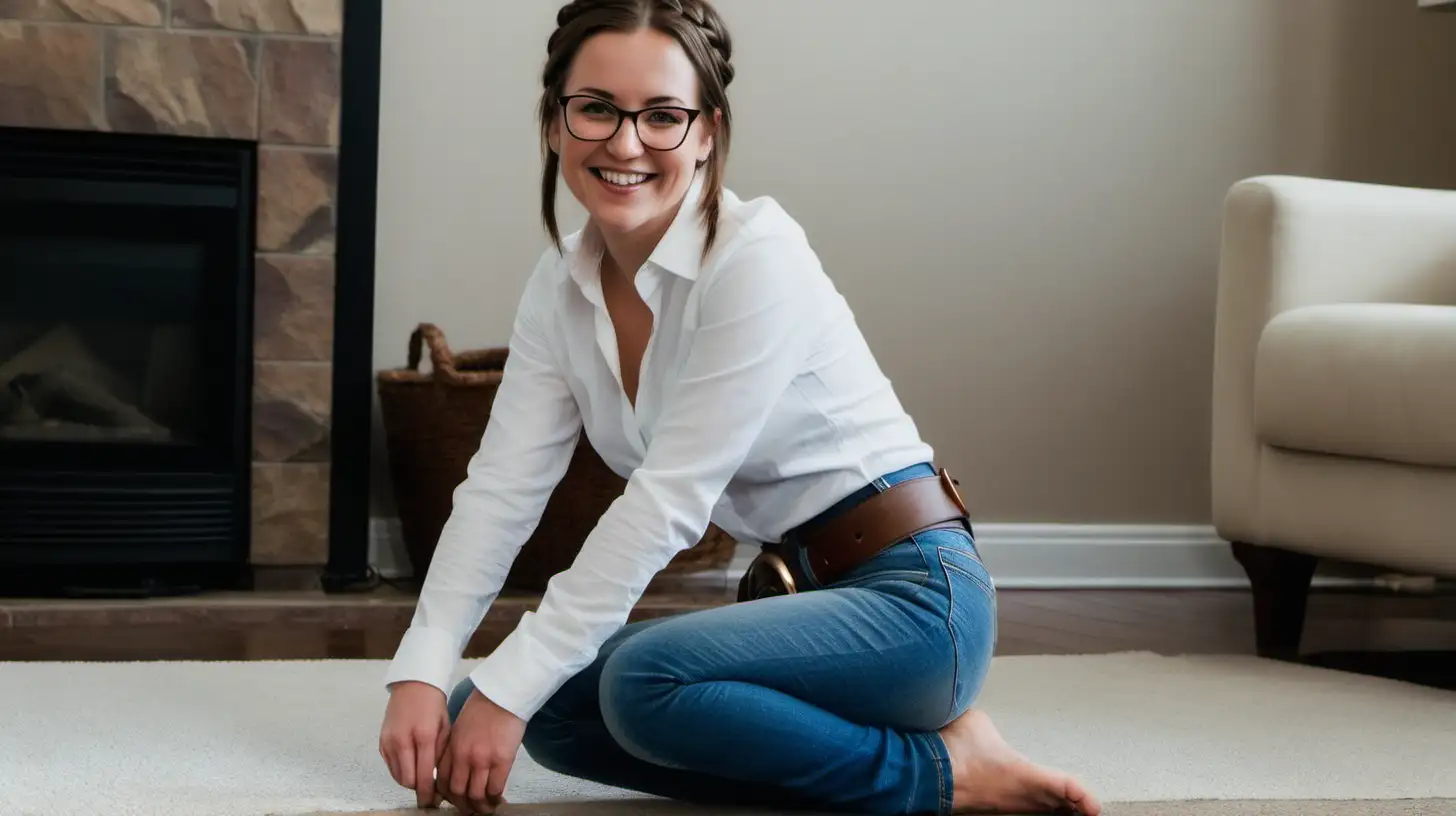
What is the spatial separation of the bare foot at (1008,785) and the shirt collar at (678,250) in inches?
16.7

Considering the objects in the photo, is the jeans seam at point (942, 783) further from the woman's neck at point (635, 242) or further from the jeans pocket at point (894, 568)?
the woman's neck at point (635, 242)

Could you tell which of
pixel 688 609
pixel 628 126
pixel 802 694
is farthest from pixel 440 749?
pixel 688 609

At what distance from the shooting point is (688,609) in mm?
2383

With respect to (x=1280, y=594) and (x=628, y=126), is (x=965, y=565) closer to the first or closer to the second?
(x=628, y=126)

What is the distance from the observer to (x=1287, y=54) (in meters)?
3.01

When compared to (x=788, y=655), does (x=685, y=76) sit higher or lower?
higher

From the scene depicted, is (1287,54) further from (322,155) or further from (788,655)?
(788,655)

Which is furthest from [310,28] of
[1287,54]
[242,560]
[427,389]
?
[1287,54]

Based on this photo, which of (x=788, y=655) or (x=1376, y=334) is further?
(x=1376, y=334)

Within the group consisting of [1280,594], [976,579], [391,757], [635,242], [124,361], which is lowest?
[1280,594]

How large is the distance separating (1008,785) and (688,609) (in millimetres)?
1183

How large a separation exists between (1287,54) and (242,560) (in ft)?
6.78

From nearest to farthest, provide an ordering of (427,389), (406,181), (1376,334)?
1. (1376,334)
2. (427,389)
3. (406,181)

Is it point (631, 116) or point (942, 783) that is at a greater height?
point (631, 116)
